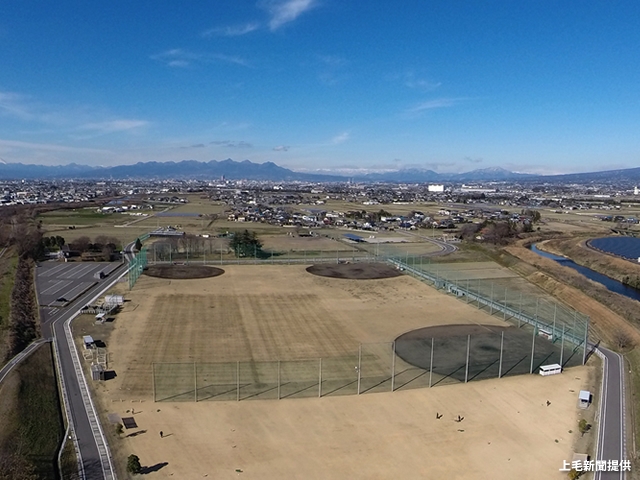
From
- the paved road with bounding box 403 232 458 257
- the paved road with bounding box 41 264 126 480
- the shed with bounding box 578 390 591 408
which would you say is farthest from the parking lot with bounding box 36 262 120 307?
the paved road with bounding box 403 232 458 257

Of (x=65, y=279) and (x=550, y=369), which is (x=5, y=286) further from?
(x=550, y=369)

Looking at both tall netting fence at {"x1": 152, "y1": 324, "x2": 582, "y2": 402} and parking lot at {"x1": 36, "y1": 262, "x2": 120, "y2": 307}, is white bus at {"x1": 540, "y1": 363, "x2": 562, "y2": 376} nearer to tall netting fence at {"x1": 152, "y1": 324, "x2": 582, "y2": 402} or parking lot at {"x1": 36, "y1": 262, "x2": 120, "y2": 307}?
tall netting fence at {"x1": 152, "y1": 324, "x2": 582, "y2": 402}

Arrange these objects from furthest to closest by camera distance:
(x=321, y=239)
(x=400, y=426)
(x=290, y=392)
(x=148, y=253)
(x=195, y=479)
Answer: (x=321, y=239)
(x=148, y=253)
(x=290, y=392)
(x=400, y=426)
(x=195, y=479)

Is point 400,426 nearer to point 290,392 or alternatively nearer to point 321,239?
point 290,392

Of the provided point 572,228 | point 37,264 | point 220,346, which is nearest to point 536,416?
point 220,346

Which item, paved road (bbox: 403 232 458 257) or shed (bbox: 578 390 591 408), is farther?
paved road (bbox: 403 232 458 257)
